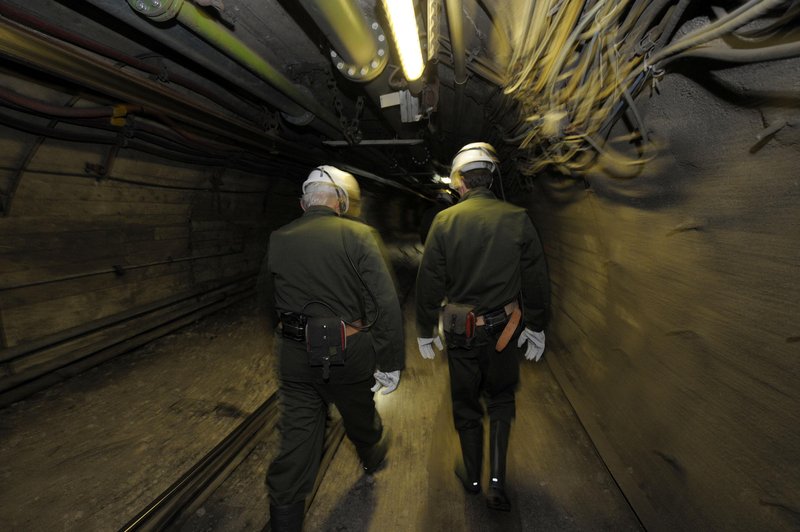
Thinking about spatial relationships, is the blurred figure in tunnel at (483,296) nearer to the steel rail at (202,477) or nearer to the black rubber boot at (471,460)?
the black rubber boot at (471,460)

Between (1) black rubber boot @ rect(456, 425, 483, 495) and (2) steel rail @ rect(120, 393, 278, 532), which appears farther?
(1) black rubber boot @ rect(456, 425, 483, 495)

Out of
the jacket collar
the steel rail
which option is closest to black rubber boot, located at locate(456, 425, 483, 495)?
the steel rail

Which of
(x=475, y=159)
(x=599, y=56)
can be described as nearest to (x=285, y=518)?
(x=475, y=159)

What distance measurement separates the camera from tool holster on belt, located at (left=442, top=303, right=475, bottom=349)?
7.93 ft

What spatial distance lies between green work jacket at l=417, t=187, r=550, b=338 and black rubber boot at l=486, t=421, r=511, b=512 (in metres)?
0.92

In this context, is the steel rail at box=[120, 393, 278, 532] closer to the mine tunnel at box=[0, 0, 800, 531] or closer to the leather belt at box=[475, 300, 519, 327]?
the mine tunnel at box=[0, 0, 800, 531]

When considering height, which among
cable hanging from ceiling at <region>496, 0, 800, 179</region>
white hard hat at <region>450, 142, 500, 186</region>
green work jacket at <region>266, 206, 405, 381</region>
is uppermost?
cable hanging from ceiling at <region>496, 0, 800, 179</region>

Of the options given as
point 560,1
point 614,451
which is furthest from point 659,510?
point 560,1

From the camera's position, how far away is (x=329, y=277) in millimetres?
2189

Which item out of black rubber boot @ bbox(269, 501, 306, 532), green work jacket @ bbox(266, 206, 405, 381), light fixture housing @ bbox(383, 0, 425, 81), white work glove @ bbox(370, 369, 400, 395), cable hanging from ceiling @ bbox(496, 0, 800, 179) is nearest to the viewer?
cable hanging from ceiling @ bbox(496, 0, 800, 179)

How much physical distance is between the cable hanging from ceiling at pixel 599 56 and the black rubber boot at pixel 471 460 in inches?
91.5

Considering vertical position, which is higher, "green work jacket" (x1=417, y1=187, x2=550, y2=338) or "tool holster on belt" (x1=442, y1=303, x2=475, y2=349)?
"green work jacket" (x1=417, y1=187, x2=550, y2=338)

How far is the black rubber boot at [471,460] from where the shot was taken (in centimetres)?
250

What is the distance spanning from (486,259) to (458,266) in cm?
24
